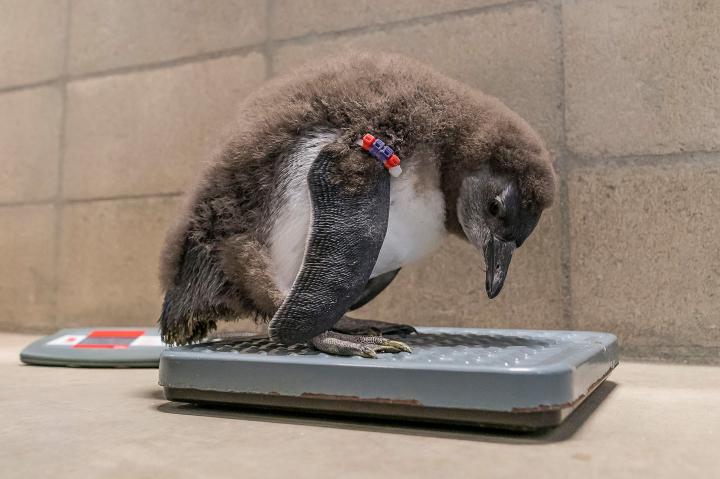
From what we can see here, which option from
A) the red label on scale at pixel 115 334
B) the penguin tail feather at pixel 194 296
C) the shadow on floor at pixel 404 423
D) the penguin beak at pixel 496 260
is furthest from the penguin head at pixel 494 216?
the red label on scale at pixel 115 334

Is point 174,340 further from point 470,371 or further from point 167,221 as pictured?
point 167,221

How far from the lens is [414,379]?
701 mm

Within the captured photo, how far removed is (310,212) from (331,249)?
0.07 m

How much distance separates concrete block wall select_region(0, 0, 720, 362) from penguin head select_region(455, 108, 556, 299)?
442 millimetres

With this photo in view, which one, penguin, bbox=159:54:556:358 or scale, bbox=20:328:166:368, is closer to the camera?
penguin, bbox=159:54:556:358

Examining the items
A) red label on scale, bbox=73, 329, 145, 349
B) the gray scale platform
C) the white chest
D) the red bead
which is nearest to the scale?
red label on scale, bbox=73, 329, 145, 349

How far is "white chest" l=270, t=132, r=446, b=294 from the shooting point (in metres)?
0.85

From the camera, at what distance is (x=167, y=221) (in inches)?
69.9

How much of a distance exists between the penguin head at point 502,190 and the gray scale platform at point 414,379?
0.15 meters

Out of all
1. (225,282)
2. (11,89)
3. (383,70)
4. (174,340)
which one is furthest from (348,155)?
(11,89)

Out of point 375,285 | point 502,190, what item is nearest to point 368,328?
point 375,285

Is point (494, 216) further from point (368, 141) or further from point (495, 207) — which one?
point (368, 141)

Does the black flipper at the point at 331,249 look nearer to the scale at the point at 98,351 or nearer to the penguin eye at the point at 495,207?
the penguin eye at the point at 495,207

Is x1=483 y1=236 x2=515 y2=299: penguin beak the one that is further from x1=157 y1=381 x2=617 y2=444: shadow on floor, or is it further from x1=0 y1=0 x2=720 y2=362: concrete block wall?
x1=0 y1=0 x2=720 y2=362: concrete block wall
